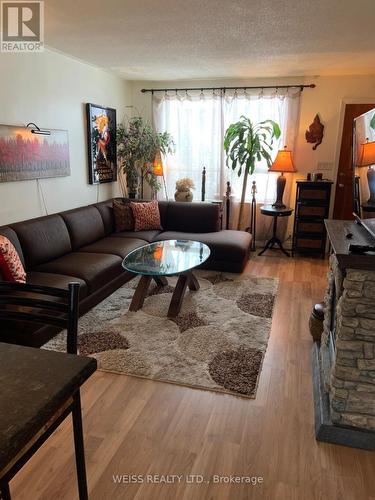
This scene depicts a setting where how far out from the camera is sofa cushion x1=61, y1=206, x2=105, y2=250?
12.5 feet

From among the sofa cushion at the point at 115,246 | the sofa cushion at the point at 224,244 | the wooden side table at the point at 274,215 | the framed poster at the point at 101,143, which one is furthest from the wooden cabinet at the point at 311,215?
the framed poster at the point at 101,143

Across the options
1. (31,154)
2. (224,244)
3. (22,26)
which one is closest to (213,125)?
(224,244)

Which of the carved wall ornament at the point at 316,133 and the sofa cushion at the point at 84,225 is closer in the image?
the sofa cushion at the point at 84,225

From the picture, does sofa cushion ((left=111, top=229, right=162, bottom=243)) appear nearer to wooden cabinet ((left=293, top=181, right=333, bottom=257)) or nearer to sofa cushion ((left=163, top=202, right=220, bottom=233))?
sofa cushion ((left=163, top=202, right=220, bottom=233))

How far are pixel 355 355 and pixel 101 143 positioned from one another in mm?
4093

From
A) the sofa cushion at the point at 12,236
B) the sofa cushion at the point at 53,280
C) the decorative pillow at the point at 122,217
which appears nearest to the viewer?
the sofa cushion at the point at 53,280

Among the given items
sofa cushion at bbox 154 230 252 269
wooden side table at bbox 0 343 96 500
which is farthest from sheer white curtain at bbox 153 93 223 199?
wooden side table at bbox 0 343 96 500

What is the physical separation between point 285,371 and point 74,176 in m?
3.24

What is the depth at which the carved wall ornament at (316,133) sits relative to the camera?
4824 mm

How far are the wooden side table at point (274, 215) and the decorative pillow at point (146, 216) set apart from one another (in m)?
1.46

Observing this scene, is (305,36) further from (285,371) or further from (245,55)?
(285,371)

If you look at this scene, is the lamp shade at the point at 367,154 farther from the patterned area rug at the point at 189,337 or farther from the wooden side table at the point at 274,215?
the wooden side table at the point at 274,215

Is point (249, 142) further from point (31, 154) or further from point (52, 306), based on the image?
point (52, 306)

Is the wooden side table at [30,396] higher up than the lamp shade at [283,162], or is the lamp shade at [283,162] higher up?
the lamp shade at [283,162]
